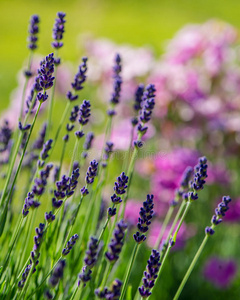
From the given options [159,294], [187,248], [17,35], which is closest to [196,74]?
[187,248]

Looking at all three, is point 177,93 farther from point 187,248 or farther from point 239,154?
point 187,248

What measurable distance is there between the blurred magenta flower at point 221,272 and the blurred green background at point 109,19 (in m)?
6.32

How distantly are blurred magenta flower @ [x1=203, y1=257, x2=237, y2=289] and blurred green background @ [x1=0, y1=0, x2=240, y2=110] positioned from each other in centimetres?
632

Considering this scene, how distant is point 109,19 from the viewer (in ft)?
44.6

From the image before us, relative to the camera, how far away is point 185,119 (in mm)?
2496

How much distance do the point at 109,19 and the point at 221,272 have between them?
40.6 feet

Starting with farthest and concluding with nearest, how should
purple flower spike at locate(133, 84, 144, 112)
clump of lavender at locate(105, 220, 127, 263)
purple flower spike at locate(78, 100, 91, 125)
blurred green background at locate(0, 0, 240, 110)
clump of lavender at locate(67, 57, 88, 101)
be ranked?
Answer: 1. blurred green background at locate(0, 0, 240, 110)
2. purple flower spike at locate(133, 84, 144, 112)
3. clump of lavender at locate(67, 57, 88, 101)
4. purple flower spike at locate(78, 100, 91, 125)
5. clump of lavender at locate(105, 220, 127, 263)

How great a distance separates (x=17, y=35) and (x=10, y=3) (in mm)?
4498

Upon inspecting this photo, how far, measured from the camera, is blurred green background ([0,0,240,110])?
9789 mm

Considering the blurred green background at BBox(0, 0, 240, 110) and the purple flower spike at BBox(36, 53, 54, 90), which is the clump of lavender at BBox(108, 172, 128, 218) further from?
the blurred green background at BBox(0, 0, 240, 110)

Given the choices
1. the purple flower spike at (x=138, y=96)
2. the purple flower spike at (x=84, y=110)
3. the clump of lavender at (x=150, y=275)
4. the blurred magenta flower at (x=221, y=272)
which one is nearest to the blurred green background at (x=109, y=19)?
the blurred magenta flower at (x=221, y=272)

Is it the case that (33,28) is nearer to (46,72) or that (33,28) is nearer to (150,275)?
(46,72)

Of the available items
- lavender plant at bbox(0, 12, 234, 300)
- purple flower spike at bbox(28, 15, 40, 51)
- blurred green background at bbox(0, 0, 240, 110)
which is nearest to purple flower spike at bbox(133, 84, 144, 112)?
lavender plant at bbox(0, 12, 234, 300)

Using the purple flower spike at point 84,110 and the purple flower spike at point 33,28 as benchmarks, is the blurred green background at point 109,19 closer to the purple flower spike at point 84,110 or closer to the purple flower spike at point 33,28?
the purple flower spike at point 33,28
